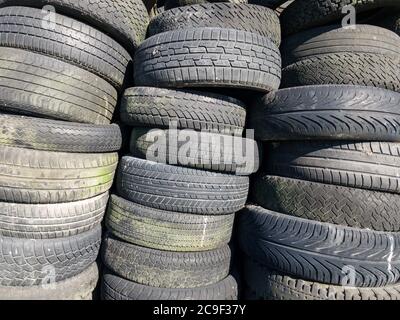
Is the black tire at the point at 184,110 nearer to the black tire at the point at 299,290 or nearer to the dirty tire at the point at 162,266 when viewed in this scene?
the dirty tire at the point at 162,266

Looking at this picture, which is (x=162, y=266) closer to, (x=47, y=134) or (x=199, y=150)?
(x=199, y=150)

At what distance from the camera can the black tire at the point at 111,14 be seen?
1.70m

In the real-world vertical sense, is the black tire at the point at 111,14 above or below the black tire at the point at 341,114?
above

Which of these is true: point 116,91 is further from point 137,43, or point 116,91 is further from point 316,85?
point 316,85

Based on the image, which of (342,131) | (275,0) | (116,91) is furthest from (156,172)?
(275,0)

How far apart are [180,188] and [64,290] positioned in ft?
3.64

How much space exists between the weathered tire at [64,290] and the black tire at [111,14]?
1.78m

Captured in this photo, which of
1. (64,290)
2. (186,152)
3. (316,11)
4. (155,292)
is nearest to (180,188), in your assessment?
(186,152)

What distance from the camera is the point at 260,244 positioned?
1.86m

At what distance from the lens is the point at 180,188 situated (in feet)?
5.78

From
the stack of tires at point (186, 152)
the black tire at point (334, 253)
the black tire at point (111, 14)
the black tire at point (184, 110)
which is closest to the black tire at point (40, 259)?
the stack of tires at point (186, 152)

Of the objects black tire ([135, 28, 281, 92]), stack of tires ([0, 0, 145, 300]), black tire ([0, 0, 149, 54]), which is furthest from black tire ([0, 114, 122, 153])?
black tire ([0, 0, 149, 54])

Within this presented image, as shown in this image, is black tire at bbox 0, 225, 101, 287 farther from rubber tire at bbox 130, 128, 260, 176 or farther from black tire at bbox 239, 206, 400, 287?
black tire at bbox 239, 206, 400, 287
